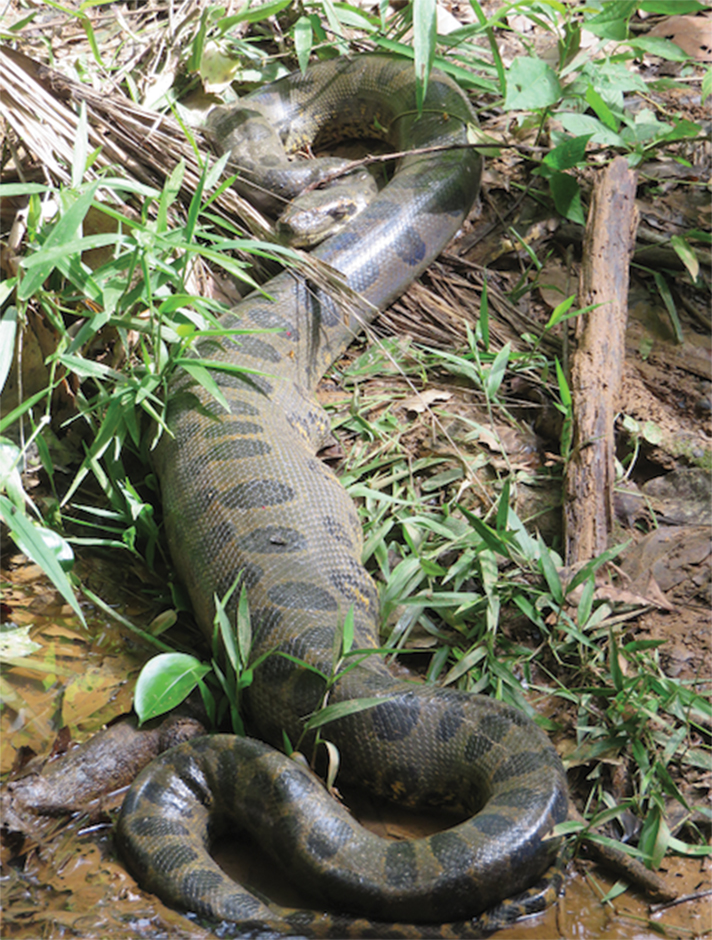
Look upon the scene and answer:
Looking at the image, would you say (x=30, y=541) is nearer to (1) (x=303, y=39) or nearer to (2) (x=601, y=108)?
(2) (x=601, y=108)

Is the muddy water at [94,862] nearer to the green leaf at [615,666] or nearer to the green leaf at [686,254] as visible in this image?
the green leaf at [615,666]

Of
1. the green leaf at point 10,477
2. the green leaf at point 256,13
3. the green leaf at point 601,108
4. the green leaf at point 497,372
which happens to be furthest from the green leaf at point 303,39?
the green leaf at point 10,477

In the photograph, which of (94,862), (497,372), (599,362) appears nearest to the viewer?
(94,862)

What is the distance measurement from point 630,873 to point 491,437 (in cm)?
234

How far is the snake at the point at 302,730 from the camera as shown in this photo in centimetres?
282

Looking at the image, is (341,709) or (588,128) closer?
(341,709)

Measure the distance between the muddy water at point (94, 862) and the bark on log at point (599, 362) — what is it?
1521mm

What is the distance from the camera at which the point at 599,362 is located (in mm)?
4625

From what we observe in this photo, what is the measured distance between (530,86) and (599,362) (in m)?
2.00

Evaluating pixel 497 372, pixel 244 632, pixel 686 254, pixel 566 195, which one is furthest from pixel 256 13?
pixel 244 632

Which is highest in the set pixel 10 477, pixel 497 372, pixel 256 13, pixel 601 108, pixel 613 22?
pixel 256 13

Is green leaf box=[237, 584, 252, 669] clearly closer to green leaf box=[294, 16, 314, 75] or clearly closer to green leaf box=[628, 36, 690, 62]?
green leaf box=[294, 16, 314, 75]

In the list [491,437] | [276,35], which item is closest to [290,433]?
[491,437]

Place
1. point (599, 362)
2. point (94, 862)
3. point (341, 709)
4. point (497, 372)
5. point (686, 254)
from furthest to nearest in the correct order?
1. point (686, 254)
2. point (497, 372)
3. point (599, 362)
4. point (341, 709)
5. point (94, 862)
